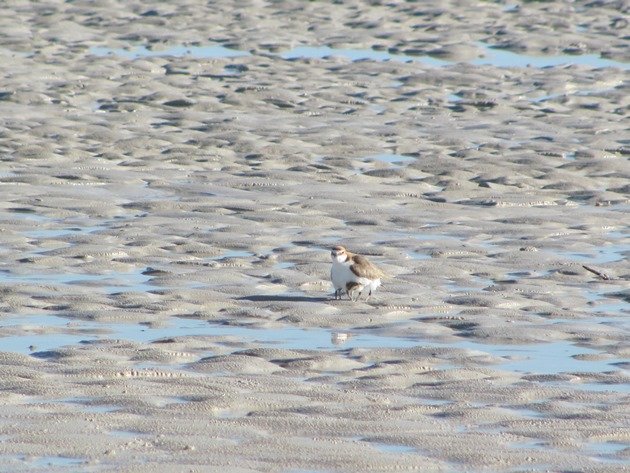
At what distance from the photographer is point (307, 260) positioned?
42.2 ft

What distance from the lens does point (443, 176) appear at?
17031 millimetres

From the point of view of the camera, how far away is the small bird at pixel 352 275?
11.3 metres

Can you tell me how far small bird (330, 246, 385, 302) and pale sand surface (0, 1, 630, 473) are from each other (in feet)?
0.47

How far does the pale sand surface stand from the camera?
7992 millimetres

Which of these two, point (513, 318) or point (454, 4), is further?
point (454, 4)

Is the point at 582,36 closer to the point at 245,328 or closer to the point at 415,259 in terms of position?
the point at 415,259

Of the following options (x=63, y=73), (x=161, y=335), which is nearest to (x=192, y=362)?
(x=161, y=335)

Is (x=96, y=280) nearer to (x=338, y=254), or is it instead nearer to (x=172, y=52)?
(x=338, y=254)

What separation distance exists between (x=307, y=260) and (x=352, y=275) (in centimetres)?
168

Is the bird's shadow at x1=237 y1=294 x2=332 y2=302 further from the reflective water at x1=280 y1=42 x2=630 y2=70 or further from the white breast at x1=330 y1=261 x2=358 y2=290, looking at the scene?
the reflective water at x1=280 y1=42 x2=630 y2=70

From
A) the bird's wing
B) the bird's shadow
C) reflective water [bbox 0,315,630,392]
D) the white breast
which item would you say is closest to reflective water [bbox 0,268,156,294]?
the bird's shadow

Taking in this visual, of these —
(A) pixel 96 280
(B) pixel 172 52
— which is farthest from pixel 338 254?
(B) pixel 172 52

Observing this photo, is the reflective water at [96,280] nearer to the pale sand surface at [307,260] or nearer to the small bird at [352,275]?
the pale sand surface at [307,260]

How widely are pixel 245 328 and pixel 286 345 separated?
0.56 m
